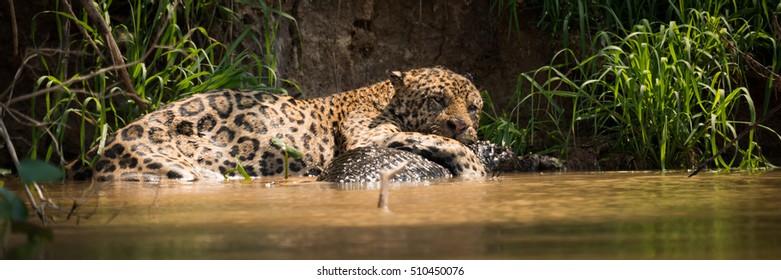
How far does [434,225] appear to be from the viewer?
2.59 metres

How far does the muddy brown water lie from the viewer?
6.92 feet

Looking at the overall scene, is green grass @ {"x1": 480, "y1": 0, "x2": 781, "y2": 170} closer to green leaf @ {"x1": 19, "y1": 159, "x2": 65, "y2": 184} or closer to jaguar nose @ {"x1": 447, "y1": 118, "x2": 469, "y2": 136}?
jaguar nose @ {"x1": 447, "y1": 118, "x2": 469, "y2": 136}

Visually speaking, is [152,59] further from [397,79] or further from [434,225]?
[434,225]

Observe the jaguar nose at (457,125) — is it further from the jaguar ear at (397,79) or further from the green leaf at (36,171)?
the green leaf at (36,171)

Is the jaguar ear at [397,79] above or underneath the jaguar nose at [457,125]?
above

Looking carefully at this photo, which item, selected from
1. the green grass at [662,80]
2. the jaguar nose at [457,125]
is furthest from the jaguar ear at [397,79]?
the green grass at [662,80]

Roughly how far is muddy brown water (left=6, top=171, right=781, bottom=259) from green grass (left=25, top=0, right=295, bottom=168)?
2616mm

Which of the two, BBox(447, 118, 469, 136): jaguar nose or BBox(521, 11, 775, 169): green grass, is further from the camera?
BBox(447, 118, 469, 136): jaguar nose

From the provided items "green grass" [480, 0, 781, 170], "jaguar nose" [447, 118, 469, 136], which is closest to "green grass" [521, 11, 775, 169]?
"green grass" [480, 0, 781, 170]

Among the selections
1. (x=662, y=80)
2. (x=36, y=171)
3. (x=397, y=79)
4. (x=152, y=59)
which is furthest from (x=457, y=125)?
(x=36, y=171)

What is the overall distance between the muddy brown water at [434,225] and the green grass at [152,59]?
103 inches

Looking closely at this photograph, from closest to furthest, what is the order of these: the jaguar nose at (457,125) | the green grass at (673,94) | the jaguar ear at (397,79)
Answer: the green grass at (673,94) < the jaguar nose at (457,125) < the jaguar ear at (397,79)

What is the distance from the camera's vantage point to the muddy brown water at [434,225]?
2.11 meters

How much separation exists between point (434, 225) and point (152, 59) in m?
4.96
